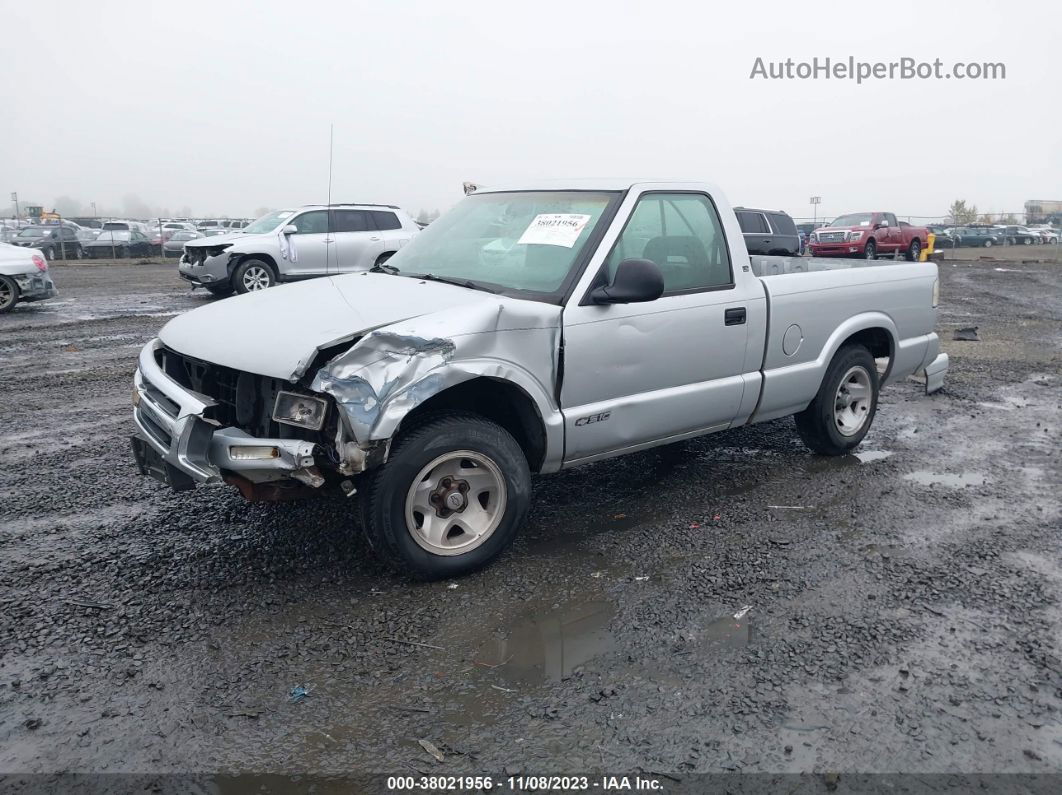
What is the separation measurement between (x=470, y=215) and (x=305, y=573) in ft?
7.83

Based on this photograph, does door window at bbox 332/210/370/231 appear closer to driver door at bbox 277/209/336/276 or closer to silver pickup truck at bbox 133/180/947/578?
driver door at bbox 277/209/336/276

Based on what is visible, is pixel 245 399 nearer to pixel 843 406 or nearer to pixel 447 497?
pixel 447 497

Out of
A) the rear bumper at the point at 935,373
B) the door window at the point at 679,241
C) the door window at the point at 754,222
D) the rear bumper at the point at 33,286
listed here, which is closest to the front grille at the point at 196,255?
the rear bumper at the point at 33,286

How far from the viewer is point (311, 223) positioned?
15.9 metres

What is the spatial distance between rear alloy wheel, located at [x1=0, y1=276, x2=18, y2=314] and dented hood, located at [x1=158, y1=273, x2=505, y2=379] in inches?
430

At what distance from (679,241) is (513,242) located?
98 cm

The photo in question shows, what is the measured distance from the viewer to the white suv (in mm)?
15180

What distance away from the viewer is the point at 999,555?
14.2ft

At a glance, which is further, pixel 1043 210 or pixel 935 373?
pixel 1043 210

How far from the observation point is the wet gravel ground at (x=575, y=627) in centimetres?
280

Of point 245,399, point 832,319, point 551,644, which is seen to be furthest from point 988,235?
point 245,399

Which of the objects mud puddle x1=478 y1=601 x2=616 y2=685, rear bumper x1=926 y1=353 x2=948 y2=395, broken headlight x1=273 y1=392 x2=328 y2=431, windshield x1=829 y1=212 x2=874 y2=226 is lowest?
mud puddle x1=478 y1=601 x2=616 y2=685

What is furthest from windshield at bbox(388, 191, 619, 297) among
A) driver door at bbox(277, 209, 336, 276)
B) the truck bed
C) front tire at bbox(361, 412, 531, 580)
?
driver door at bbox(277, 209, 336, 276)

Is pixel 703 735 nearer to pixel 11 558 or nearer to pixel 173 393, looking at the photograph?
pixel 173 393
